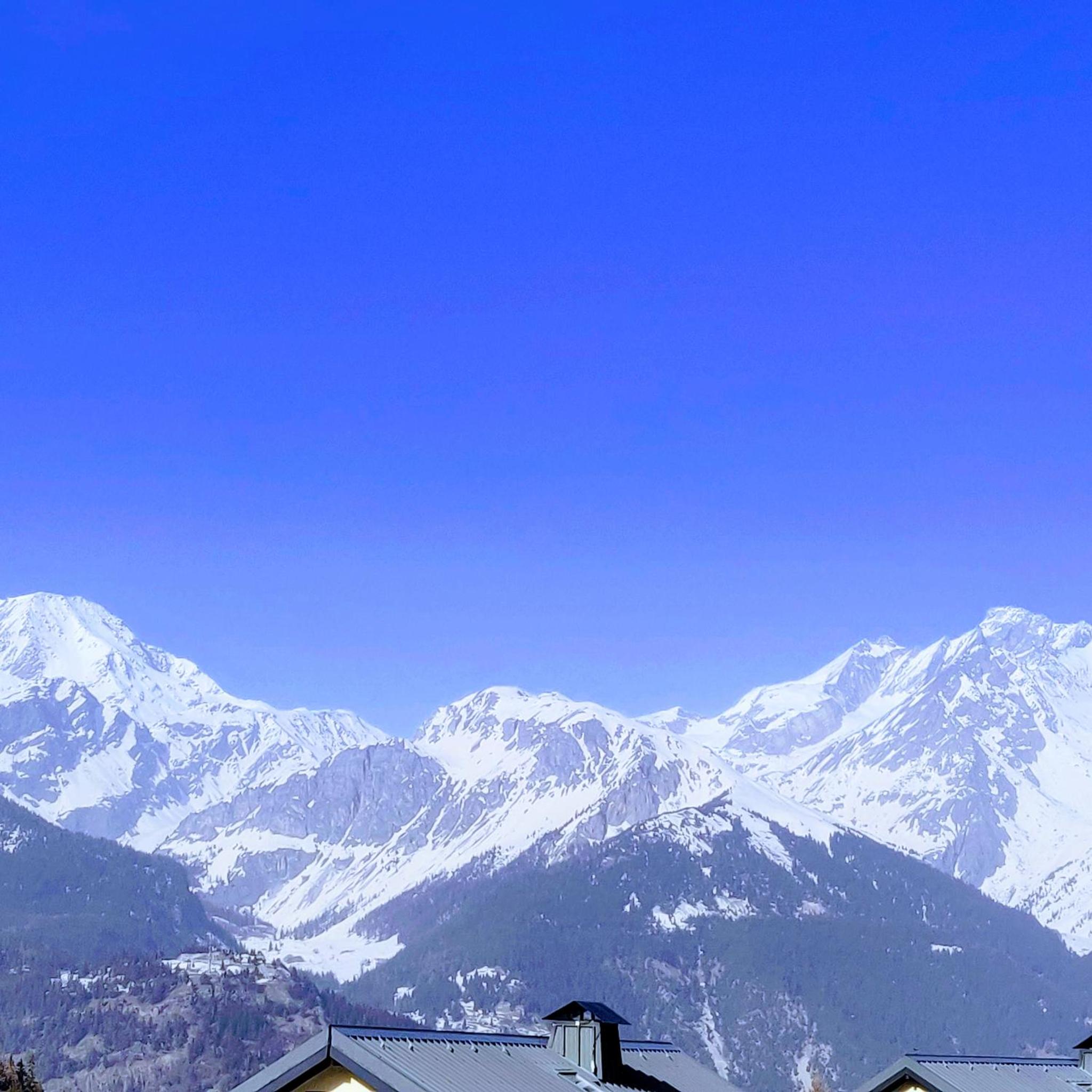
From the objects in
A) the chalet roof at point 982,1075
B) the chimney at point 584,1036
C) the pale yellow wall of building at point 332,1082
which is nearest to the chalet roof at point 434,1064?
the pale yellow wall of building at point 332,1082

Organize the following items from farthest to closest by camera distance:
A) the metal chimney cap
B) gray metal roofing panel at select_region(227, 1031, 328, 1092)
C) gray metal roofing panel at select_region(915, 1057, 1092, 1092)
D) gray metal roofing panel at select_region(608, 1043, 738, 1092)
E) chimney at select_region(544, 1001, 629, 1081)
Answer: gray metal roofing panel at select_region(608, 1043, 738, 1092) < the metal chimney cap < gray metal roofing panel at select_region(915, 1057, 1092, 1092) < chimney at select_region(544, 1001, 629, 1081) < gray metal roofing panel at select_region(227, 1031, 328, 1092)

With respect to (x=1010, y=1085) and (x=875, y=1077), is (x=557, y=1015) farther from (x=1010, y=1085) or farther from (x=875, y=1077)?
(x=1010, y=1085)

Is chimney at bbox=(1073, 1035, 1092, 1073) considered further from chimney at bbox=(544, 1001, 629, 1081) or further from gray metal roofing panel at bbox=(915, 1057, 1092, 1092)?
chimney at bbox=(544, 1001, 629, 1081)

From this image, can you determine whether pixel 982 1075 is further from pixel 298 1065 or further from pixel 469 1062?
pixel 298 1065

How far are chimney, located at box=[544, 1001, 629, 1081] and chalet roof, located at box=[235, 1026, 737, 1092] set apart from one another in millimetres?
380

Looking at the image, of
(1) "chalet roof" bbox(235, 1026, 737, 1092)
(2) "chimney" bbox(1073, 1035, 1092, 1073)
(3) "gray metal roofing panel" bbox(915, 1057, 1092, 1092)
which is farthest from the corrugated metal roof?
(2) "chimney" bbox(1073, 1035, 1092, 1073)

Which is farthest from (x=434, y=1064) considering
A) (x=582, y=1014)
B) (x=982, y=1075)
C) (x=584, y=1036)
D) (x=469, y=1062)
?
(x=982, y=1075)

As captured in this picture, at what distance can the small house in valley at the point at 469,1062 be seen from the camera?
A: 1735 inches

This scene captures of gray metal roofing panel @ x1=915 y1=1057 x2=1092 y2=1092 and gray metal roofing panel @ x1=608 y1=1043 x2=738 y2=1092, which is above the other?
gray metal roofing panel @ x1=608 y1=1043 x2=738 y2=1092

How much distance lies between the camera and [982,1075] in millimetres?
55875

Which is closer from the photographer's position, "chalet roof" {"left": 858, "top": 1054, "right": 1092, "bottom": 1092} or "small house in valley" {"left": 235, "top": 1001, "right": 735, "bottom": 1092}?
"small house in valley" {"left": 235, "top": 1001, "right": 735, "bottom": 1092}

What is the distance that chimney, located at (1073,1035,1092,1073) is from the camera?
62.2 metres

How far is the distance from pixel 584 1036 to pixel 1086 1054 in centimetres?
1938

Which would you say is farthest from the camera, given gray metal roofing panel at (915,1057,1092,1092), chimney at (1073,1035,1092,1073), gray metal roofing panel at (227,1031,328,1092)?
chimney at (1073,1035,1092,1073)
